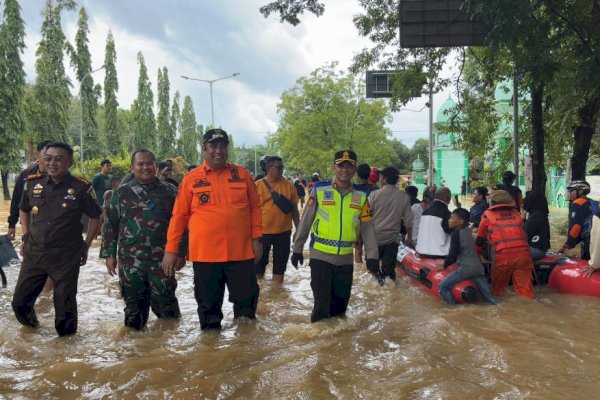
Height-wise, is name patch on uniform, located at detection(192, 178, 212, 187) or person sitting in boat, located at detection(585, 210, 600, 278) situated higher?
name patch on uniform, located at detection(192, 178, 212, 187)

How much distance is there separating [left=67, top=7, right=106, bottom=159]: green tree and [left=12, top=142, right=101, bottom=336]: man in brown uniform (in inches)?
1566

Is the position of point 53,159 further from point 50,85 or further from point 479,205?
point 50,85

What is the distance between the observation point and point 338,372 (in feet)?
13.2

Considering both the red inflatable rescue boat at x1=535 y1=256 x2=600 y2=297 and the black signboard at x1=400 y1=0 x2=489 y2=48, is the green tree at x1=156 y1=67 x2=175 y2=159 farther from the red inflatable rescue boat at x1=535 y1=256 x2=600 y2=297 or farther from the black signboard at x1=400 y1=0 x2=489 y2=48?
the red inflatable rescue boat at x1=535 y1=256 x2=600 y2=297

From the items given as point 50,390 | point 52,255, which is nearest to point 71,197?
point 52,255

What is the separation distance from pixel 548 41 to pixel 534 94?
8.65 ft

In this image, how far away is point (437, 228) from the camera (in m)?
6.84

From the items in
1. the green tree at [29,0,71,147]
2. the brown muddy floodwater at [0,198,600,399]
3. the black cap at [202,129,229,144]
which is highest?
the green tree at [29,0,71,147]

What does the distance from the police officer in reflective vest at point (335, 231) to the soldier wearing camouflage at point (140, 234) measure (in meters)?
1.16

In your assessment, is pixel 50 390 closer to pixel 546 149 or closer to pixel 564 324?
pixel 564 324

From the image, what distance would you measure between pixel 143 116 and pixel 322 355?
58.5 m

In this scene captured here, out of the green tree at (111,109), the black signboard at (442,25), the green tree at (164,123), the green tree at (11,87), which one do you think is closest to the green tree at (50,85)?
the green tree at (11,87)

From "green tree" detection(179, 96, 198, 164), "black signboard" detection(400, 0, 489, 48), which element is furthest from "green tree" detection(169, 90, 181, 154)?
"black signboard" detection(400, 0, 489, 48)

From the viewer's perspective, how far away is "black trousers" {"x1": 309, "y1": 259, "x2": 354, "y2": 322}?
473cm
